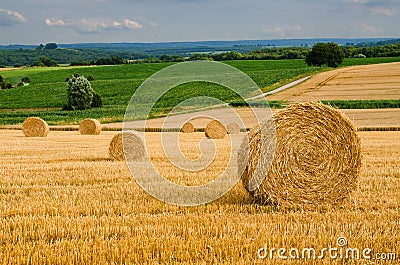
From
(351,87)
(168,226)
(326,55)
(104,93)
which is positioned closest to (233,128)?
(168,226)

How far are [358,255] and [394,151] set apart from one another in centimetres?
1241

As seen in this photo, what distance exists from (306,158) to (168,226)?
9.07 feet

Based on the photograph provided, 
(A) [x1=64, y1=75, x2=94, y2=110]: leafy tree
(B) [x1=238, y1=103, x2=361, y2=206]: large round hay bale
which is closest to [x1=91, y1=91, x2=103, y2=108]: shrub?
(A) [x1=64, y1=75, x2=94, y2=110]: leafy tree

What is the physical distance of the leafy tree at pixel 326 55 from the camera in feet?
288

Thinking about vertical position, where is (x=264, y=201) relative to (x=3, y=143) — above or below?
above

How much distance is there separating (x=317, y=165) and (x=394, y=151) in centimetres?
979

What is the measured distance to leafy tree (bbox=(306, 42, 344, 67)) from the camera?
87688mm

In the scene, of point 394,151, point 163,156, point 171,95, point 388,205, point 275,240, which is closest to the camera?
point 275,240

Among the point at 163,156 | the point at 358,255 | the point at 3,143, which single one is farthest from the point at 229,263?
the point at 3,143

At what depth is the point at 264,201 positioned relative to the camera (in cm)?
830

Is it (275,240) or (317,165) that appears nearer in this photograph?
(275,240)

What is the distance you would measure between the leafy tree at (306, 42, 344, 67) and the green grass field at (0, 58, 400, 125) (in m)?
3.32

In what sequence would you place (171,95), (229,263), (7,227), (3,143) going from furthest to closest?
(171,95)
(3,143)
(7,227)
(229,263)

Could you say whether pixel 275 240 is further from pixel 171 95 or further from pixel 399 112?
pixel 171 95
